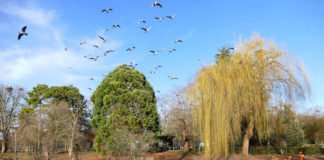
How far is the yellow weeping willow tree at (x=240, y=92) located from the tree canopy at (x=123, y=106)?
24.1 feet

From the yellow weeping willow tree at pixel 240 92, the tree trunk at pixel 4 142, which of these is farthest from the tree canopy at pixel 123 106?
the tree trunk at pixel 4 142

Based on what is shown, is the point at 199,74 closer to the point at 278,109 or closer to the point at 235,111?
the point at 235,111

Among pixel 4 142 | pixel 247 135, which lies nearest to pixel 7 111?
pixel 4 142

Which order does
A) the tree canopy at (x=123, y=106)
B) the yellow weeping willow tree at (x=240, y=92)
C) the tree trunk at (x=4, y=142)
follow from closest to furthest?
1. the yellow weeping willow tree at (x=240, y=92)
2. the tree canopy at (x=123, y=106)
3. the tree trunk at (x=4, y=142)

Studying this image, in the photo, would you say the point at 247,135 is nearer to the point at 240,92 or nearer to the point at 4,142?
the point at 240,92

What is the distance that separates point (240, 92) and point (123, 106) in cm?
1097

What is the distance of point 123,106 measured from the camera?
2861cm

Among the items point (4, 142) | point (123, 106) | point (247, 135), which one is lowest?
point (4, 142)

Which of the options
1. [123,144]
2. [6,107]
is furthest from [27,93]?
[123,144]

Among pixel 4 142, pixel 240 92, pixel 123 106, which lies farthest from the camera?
pixel 4 142

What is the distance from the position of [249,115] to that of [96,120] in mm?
13909

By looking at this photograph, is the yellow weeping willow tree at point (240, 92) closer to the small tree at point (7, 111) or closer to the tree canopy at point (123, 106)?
the tree canopy at point (123, 106)

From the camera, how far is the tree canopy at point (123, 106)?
92.5ft

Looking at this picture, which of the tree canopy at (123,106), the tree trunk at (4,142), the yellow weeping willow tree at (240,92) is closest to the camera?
the yellow weeping willow tree at (240,92)
